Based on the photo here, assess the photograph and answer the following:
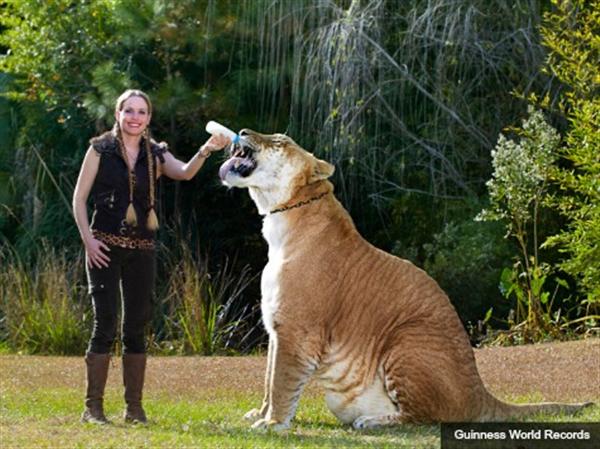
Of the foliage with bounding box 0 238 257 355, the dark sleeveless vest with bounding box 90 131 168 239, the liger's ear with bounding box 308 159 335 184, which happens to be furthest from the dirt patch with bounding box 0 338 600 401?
the liger's ear with bounding box 308 159 335 184

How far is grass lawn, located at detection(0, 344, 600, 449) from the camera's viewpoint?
7637 mm

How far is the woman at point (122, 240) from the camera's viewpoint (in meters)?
8.28

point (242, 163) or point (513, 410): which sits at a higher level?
point (242, 163)

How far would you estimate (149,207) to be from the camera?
27.7ft

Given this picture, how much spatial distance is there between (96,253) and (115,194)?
414mm

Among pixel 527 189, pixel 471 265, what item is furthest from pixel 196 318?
pixel 527 189

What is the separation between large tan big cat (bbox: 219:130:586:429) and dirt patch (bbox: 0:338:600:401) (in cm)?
222

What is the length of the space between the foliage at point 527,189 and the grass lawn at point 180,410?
1.72 metres

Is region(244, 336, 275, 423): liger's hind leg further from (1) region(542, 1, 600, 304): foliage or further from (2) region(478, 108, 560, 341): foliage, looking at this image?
(2) region(478, 108, 560, 341): foliage

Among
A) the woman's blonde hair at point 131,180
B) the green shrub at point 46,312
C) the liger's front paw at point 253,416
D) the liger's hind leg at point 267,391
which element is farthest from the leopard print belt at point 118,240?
the green shrub at point 46,312

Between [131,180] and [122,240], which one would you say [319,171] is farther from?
[122,240]

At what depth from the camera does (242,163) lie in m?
8.35

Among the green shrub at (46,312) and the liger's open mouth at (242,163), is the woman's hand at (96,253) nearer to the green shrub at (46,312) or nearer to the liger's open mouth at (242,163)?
the liger's open mouth at (242,163)

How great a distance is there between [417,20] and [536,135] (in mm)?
2049
